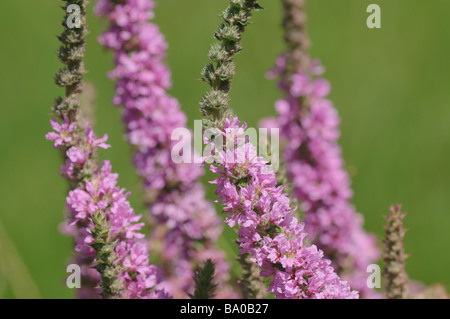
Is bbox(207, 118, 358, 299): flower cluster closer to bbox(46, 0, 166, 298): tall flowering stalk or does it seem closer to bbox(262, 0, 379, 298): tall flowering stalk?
bbox(46, 0, 166, 298): tall flowering stalk

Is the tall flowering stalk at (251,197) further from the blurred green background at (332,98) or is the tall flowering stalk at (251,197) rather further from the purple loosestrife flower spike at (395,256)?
the blurred green background at (332,98)

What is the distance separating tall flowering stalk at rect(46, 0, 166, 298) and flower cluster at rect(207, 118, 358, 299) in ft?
1.01

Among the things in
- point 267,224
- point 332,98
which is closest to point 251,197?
point 267,224

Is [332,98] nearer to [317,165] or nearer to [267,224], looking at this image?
[317,165]

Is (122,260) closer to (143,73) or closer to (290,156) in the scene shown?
(143,73)

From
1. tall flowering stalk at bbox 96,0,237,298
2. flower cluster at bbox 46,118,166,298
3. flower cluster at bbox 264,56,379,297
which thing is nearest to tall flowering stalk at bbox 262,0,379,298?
flower cluster at bbox 264,56,379,297

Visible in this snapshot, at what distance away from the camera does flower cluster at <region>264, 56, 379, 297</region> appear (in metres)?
2.27

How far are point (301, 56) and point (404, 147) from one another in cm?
241

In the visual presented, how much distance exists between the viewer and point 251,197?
124 cm

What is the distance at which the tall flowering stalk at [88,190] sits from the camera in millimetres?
1405

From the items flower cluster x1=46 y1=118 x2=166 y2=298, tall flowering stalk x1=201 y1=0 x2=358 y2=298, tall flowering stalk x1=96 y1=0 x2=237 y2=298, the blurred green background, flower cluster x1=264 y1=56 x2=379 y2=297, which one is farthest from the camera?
the blurred green background

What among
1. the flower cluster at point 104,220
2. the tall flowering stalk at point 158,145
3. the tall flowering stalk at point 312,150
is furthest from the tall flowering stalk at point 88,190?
the tall flowering stalk at point 312,150

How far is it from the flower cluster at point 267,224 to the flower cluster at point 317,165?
944 millimetres

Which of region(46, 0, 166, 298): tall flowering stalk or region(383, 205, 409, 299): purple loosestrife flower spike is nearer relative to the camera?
region(46, 0, 166, 298): tall flowering stalk
